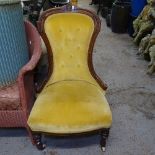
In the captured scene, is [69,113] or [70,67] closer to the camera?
[69,113]

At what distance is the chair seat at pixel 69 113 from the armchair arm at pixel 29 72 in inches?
3.5

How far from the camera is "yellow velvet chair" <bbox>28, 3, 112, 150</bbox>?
1668mm

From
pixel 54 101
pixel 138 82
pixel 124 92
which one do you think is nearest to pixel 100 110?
pixel 54 101

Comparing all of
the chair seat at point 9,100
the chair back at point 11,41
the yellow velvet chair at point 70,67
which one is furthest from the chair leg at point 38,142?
the chair back at point 11,41

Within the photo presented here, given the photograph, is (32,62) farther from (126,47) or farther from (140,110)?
(126,47)

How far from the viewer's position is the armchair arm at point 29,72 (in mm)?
1590

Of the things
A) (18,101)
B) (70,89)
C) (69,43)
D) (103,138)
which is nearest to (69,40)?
(69,43)

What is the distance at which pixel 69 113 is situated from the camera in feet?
5.27

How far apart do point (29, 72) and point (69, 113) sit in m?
0.39

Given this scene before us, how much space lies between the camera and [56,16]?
189 cm

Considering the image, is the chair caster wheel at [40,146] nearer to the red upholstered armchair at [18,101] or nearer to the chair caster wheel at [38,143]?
the chair caster wheel at [38,143]

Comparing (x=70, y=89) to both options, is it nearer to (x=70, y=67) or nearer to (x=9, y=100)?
(x=70, y=67)

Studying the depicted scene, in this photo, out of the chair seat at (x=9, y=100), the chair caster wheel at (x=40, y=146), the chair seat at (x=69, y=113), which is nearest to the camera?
the chair seat at (x=69, y=113)

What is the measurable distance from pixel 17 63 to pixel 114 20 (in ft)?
9.58
